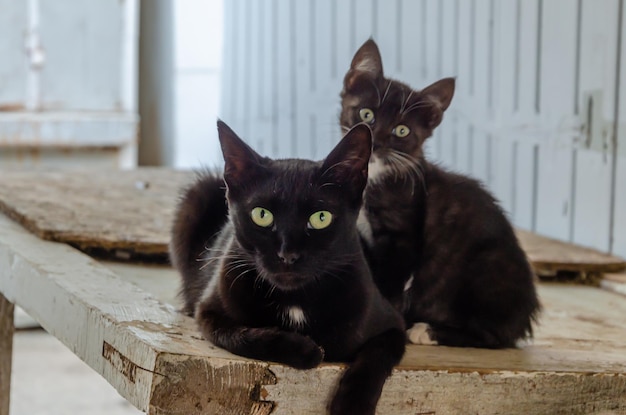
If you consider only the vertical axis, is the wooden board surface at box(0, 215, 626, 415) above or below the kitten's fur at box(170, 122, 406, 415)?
below

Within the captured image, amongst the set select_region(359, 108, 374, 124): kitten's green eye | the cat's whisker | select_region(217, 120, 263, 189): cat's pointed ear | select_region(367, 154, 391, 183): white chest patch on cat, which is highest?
select_region(359, 108, 374, 124): kitten's green eye

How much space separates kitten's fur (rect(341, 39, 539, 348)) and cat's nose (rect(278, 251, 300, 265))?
0.42 meters

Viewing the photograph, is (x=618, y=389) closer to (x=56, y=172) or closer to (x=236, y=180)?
(x=236, y=180)

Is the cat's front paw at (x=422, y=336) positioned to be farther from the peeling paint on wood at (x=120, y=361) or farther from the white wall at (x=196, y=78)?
the white wall at (x=196, y=78)

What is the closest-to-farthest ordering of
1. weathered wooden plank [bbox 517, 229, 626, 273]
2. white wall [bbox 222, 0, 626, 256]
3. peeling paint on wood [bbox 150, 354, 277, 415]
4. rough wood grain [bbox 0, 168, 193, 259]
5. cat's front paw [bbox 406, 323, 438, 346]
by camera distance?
peeling paint on wood [bbox 150, 354, 277, 415] < cat's front paw [bbox 406, 323, 438, 346] < rough wood grain [bbox 0, 168, 193, 259] < weathered wooden plank [bbox 517, 229, 626, 273] < white wall [bbox 222, 0, 626, 256]

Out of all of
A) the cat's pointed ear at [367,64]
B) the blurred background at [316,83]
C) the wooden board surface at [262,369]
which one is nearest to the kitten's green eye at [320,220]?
the wooden board surface at [262,369]

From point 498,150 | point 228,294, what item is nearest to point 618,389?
point 228,294

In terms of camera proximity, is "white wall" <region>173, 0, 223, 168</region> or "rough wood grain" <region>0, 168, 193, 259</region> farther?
"white wall" <region>173, 0, 223, 168</region>

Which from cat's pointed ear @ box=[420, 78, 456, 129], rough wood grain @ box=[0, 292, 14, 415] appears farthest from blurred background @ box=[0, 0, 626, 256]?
rough wood grain @ box=[0, 292, 14, 415]

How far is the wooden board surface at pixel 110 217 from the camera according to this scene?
265 centimetres

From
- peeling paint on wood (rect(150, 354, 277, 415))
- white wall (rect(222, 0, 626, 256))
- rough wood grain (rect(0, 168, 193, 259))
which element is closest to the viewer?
peeling paint on wood (rect(150, 354, 277, 415))

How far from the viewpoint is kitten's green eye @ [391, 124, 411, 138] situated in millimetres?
1792

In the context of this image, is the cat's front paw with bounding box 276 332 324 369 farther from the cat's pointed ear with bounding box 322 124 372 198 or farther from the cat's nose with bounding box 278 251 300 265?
the cat's pointed ear with bounding box 322 124 372 198

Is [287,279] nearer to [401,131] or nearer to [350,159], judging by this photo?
[350,159]
